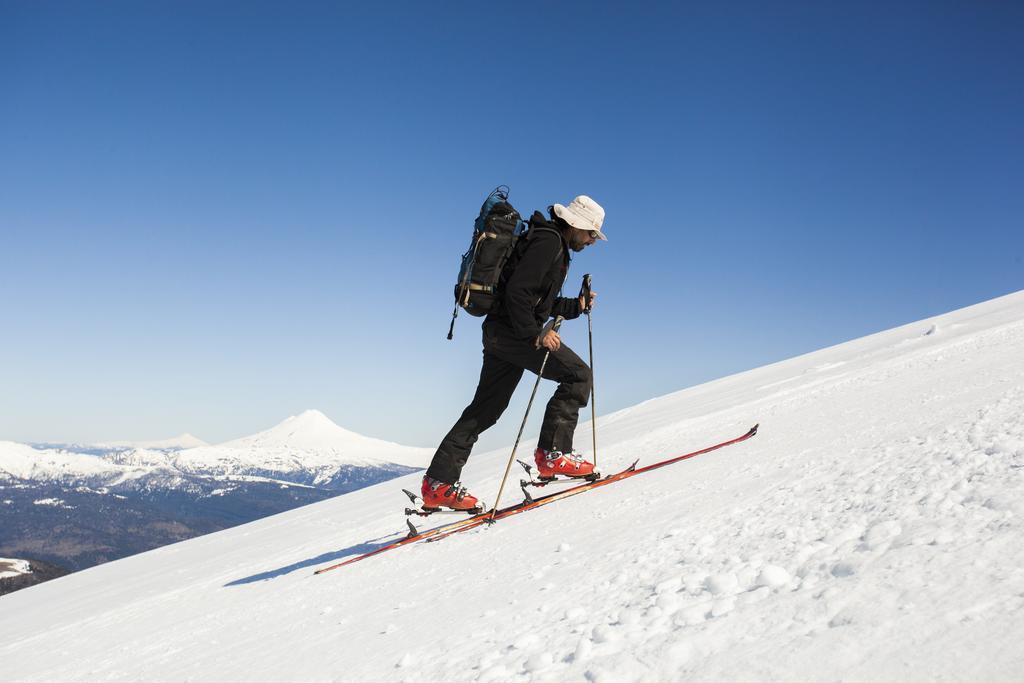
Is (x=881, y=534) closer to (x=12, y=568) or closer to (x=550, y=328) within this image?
(x=550, y=328)

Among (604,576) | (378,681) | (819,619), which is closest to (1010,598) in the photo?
(819,619)

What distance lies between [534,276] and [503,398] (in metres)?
1.29

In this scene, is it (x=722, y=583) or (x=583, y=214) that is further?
(x=583, y=214)

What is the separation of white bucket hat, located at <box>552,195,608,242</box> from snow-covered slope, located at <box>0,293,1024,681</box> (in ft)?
6.84

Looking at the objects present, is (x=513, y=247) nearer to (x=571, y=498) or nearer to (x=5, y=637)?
(x=571, y=498)

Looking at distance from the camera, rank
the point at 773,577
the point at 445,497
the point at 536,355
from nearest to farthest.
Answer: the point at 773,577 → the point at 536,355 → the point at 445,497

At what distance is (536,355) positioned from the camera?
581 cm

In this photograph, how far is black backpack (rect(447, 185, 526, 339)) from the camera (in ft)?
18.0

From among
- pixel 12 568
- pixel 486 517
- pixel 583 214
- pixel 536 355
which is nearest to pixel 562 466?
pixel 486 517

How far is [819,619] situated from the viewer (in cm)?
199

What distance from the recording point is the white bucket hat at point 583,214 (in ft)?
18.2

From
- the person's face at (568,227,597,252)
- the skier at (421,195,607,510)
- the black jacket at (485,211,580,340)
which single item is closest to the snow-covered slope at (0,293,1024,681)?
the skier at (421,195,607,510)

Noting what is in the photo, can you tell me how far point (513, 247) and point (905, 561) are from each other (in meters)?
3.89

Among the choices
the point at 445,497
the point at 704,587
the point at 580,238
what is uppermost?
the point at 580,238
